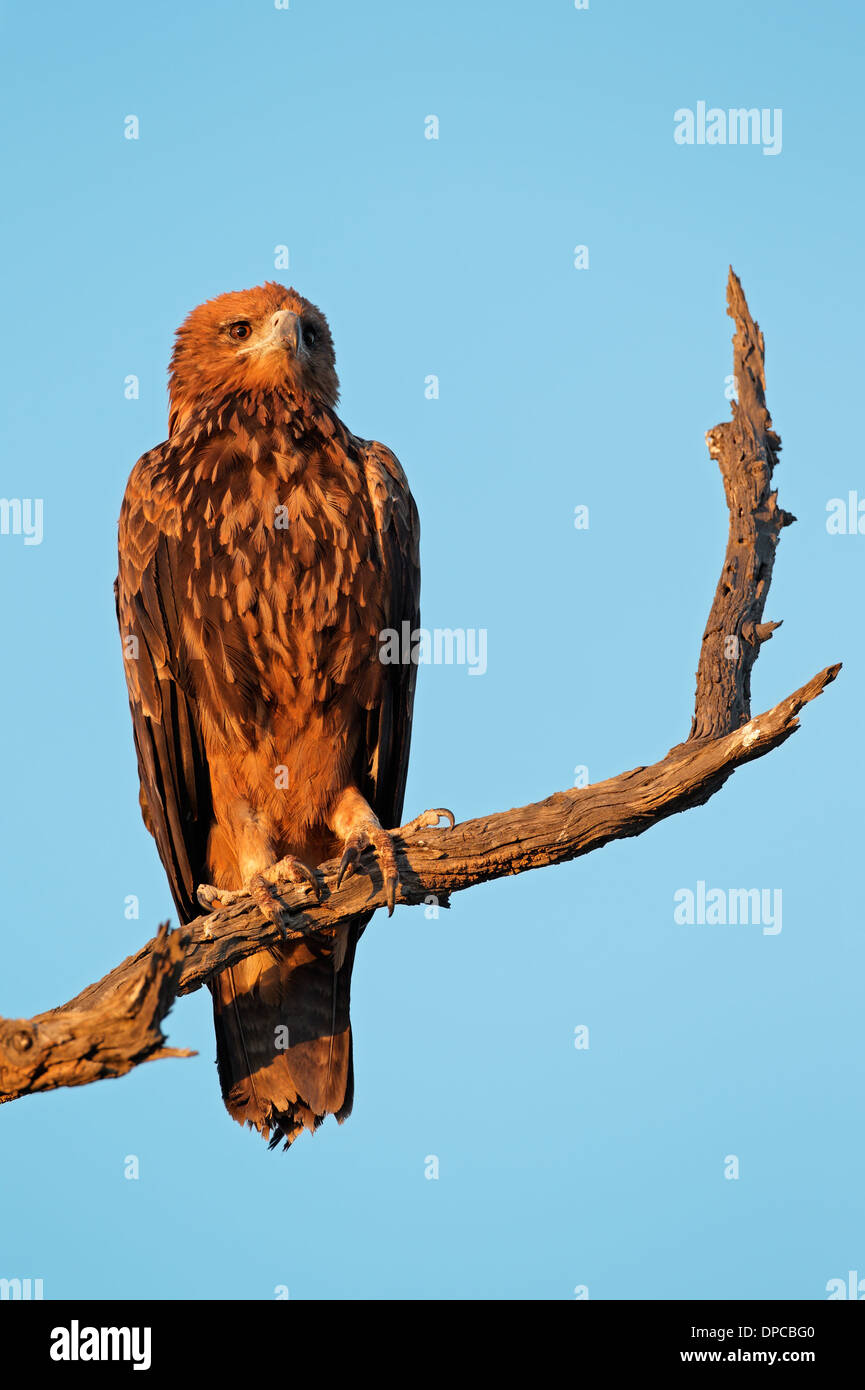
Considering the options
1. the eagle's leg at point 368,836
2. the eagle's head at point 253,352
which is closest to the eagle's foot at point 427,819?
the eagle's leg at point 368,836

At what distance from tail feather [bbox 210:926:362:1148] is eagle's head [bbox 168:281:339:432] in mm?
2520

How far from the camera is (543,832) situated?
4.98 metres

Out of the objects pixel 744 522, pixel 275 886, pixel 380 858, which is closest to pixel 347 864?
pixel 380 858

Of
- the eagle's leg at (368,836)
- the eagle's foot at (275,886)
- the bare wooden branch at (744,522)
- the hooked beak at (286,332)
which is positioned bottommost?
the eagle's foot at (275,886)

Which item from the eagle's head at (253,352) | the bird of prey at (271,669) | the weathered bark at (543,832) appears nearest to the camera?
the weathered bark at (543,832)

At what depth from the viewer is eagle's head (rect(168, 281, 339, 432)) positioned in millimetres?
6477

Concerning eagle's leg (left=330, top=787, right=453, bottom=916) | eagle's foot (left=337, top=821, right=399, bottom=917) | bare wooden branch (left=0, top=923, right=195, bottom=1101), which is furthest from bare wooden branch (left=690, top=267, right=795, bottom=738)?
bare wooden branch (left=0, top=923, right=195, bottom=1101)

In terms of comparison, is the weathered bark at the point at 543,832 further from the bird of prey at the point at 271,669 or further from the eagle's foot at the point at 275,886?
the bird of prey at the point at 271,669

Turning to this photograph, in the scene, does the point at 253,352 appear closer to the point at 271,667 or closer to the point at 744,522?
the point at 271,667

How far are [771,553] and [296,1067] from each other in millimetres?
3071

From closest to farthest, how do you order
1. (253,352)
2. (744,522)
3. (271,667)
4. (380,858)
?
(380,858) → (744,522) → (271,667) → (253,352)

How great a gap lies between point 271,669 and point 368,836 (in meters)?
0.92

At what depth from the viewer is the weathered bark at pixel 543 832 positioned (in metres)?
4.09

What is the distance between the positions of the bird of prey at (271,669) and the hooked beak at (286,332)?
1 centimetres
